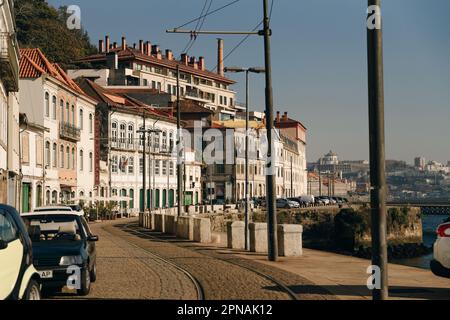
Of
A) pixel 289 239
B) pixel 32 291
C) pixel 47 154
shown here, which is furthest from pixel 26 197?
pixel 32 291

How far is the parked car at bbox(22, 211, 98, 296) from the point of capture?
14.4m

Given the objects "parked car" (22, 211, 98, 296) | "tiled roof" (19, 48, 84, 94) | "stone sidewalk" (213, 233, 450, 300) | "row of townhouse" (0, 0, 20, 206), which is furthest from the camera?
"tiled roof" (19, 48, 84, 94)

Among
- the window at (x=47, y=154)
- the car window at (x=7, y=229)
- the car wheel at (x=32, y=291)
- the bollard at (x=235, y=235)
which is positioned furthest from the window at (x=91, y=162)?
the car window at (x=7, y=229)

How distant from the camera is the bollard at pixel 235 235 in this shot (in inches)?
1187

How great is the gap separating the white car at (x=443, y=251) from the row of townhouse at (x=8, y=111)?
87.5 ft

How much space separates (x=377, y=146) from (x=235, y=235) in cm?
1953

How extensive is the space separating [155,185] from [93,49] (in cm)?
5796

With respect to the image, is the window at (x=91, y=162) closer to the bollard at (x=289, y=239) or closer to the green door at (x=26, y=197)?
the green door at (x=26, y=197)

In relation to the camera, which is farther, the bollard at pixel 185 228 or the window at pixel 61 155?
the window at pixel 61 155

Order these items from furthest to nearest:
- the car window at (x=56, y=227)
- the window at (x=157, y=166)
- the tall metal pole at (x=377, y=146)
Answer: the window at (x=157, y=166) → the car window at (x=56, y=227) → the tall metal pole at (x=377, y=146)

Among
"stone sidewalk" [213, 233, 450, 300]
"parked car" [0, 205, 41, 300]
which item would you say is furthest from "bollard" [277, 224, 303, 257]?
"parked car" [0, 205, 41, 300]

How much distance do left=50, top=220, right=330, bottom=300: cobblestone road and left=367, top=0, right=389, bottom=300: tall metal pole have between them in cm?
325

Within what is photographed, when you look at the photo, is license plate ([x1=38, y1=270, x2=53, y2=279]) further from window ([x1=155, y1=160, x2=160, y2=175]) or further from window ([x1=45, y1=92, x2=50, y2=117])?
window ([x1=155, y1=160, x2=160, y2=175])
